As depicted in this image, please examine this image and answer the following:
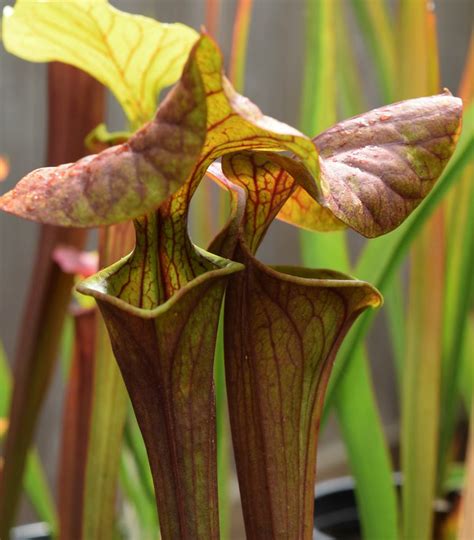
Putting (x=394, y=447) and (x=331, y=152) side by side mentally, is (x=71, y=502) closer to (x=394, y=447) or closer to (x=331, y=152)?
(x=331, y=152)

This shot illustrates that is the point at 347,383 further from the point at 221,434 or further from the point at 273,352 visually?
the point at 273,352

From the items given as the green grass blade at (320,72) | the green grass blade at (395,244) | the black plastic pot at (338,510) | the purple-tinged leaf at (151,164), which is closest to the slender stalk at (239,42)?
the green grass blade at (320,72)

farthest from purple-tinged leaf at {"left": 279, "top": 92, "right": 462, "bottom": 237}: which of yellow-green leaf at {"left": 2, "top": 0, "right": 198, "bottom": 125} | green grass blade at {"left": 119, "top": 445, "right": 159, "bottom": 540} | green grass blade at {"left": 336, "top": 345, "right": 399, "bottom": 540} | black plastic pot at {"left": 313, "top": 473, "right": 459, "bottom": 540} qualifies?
black plastic pot at {"left": 313, "top": 473, "right": 459, "bottom": 540}

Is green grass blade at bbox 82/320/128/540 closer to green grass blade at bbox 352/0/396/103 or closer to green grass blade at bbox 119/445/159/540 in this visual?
green grass blade at bbox 119/445/159/540

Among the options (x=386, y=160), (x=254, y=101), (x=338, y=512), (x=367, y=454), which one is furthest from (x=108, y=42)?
(x=254, y=101)

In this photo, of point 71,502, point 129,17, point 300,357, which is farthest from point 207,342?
point 71,502

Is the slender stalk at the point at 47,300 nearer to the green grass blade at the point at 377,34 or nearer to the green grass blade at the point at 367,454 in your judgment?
the green grass blade at the point at 367,454
